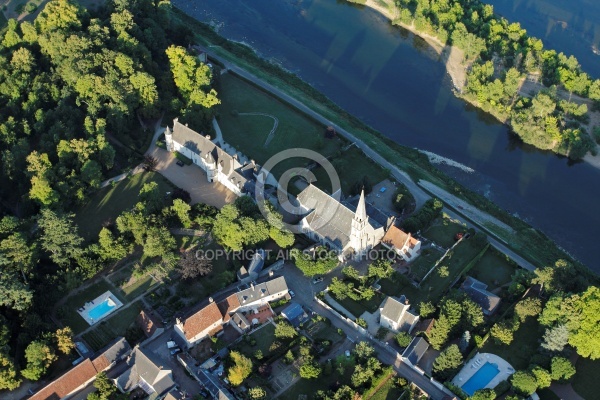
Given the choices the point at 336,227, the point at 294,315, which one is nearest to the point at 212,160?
the point at 336,227

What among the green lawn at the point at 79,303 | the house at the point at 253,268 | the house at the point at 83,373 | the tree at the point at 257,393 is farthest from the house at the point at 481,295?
the green lawn at the point at 79,303

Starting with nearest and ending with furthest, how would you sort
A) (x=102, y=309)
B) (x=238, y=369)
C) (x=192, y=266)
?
1. (x=238, y=369)
2. (x=102, y=309)
3. (x=192, y=266)

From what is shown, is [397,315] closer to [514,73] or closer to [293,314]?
[293,314]

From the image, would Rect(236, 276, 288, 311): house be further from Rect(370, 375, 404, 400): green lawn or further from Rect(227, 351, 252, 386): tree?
Rect(370, 375, 404, 400): green lawn

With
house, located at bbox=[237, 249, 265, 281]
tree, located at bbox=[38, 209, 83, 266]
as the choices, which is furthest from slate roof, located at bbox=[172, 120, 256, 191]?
tree, located at bbox=[38, 209, 83, 266]

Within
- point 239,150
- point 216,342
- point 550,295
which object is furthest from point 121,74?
point 550,295
